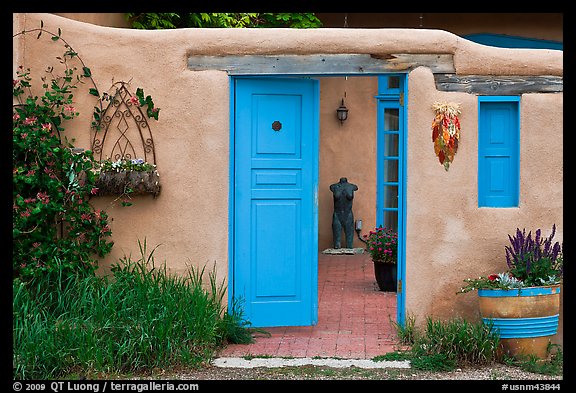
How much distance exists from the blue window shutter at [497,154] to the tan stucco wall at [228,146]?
0.11 m

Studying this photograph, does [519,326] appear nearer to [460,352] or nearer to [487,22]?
[460,352]

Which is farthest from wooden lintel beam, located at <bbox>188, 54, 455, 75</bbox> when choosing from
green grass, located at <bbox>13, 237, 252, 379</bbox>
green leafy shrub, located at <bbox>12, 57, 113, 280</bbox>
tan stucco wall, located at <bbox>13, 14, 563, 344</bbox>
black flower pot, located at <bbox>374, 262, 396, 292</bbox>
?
black flower pot, located at <bbox>374, 262, 396, 292</bbox>

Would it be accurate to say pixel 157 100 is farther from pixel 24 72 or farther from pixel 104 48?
pixel 24 72

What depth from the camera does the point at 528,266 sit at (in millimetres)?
6867

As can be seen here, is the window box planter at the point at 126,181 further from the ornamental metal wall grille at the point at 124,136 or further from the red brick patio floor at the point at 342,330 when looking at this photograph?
the red brick patio floor at the point at 342,330

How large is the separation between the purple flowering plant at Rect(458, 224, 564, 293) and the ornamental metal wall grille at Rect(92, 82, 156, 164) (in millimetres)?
2961

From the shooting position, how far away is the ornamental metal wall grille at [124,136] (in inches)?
292

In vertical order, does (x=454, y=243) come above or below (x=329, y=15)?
below

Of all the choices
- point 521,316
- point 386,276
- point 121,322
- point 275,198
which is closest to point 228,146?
point 275,198

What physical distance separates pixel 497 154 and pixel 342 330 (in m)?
2.07

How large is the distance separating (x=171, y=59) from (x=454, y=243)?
9.42ft

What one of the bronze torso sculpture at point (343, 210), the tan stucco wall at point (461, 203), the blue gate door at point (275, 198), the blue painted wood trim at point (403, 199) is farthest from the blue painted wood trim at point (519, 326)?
the bronze torso sculpture at point (343, 210)
